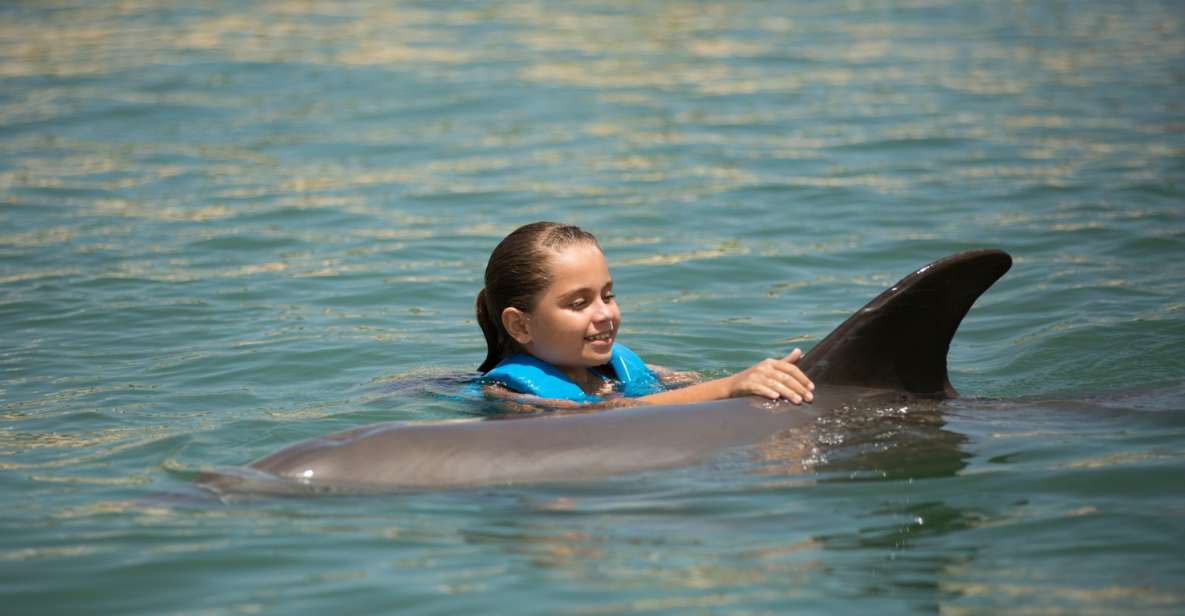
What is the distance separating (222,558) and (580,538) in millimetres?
1078

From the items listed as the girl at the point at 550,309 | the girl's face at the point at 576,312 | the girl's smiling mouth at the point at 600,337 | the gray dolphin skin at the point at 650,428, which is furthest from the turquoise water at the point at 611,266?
the girl's smiling mouth at the point at 600,337

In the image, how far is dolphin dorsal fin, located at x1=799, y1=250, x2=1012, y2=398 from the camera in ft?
17.5

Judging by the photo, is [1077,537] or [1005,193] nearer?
[1077,537]

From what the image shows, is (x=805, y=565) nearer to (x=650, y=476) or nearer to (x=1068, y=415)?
(x=650, y=476)

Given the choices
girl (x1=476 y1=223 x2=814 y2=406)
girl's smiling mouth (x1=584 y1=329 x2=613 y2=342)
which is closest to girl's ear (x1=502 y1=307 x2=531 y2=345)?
girl (x1=476 y1=223 x2=814 y2=406)

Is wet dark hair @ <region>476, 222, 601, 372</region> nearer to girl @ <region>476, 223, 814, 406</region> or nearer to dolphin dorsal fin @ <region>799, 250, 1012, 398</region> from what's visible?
girl @ <region>476, 223, 814, 406</region>

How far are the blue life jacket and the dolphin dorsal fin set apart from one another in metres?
1.10

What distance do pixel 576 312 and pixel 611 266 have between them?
3.59m

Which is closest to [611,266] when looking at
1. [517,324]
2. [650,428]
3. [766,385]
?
[517,324]

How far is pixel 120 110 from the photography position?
14641mm

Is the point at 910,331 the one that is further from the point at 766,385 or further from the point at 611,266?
the point at 611,266

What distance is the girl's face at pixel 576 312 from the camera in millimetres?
6102

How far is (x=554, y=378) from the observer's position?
20.4ft

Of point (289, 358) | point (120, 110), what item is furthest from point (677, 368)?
point (120, 110)
